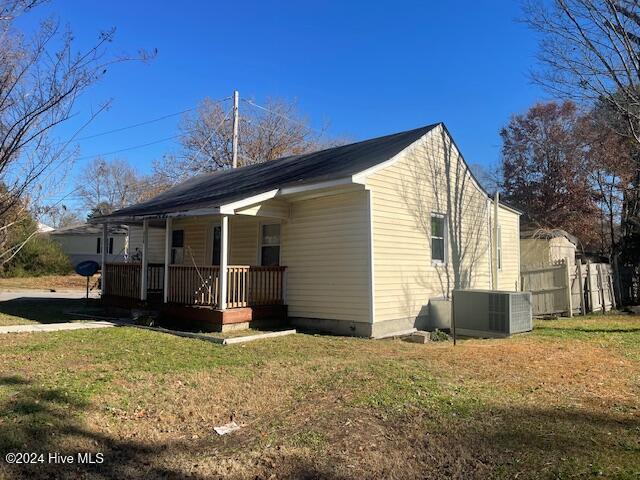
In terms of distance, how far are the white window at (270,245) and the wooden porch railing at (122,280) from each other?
340 cm

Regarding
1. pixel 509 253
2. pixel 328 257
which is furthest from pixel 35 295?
pixel 509 253

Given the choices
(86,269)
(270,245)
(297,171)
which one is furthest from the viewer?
(86,269)

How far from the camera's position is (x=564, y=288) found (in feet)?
50.2

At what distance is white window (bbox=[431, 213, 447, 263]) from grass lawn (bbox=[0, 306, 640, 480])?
4.52 metres

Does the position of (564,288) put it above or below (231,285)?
below

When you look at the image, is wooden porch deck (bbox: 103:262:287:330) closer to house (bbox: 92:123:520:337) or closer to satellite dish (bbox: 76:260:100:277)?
house (bbox: 92:123:520:337)

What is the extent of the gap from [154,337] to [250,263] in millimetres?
3876

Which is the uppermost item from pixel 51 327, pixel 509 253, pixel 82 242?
pixel 82 242

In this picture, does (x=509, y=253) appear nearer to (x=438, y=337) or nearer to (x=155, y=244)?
(x=438, y=337)

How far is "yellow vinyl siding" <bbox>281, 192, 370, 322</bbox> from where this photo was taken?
35.4 feet

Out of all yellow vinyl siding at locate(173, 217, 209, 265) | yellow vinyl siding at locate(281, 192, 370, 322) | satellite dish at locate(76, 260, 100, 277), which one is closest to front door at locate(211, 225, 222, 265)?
yellow vinyl siding at locate(173, 217, 209, 265)

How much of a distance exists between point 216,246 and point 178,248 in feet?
6.62

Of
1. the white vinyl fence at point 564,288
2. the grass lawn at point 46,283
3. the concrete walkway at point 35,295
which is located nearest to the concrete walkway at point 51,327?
the concrete walkway at point 35,295

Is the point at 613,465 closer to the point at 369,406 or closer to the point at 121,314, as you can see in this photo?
the point at 369,406
